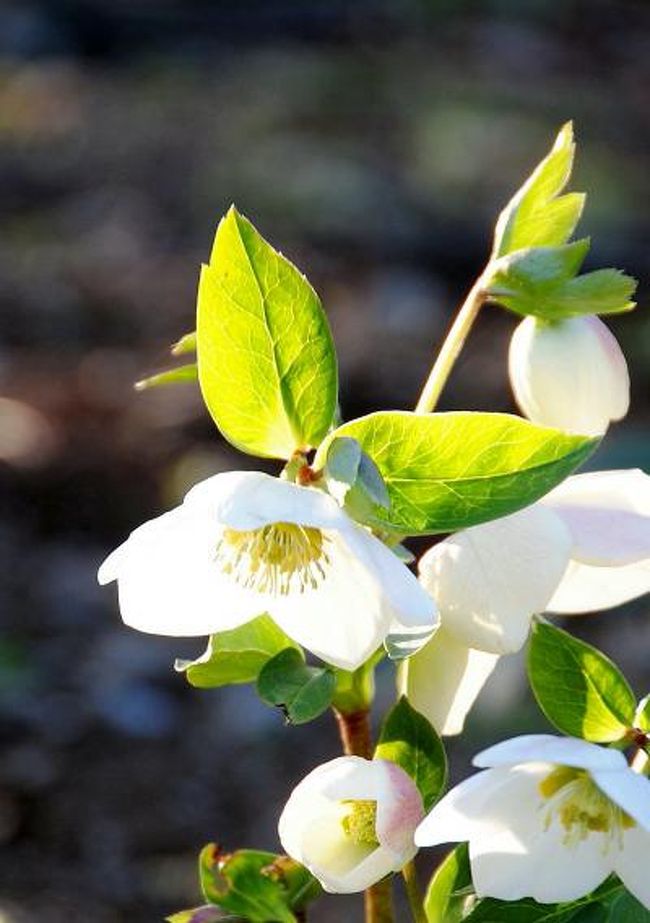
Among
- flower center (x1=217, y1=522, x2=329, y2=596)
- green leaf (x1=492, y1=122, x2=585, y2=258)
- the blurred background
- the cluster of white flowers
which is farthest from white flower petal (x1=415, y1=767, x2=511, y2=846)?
the blurred background

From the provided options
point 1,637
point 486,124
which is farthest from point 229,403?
point 486,124

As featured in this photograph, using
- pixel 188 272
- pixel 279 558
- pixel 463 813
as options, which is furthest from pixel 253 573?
pixel 188 272

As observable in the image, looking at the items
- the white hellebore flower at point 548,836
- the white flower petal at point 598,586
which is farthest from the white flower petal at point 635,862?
the white flower petal at point 598,586

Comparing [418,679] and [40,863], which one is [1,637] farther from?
[418,679]

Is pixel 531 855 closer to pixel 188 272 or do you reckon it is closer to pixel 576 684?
pixel 576 684

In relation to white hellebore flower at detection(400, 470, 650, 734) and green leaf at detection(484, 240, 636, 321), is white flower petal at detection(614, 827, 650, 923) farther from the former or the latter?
green leaf at detection(484, 240, 636, 321)
